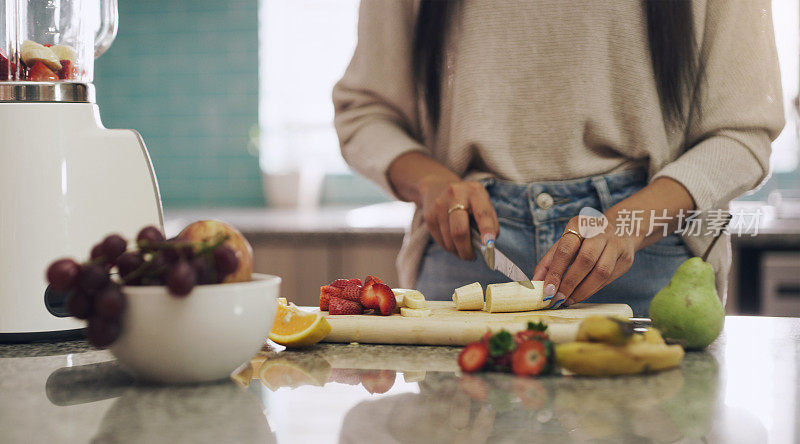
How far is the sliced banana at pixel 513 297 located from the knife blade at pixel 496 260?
5 centimetres

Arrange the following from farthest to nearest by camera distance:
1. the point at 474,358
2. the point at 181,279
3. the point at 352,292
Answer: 1. the point at 352,292
2. the point at 474,358
3. the point at 181,279

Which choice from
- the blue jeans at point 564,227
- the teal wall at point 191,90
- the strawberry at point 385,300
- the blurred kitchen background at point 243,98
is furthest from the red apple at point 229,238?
the teal wall at point 191,90

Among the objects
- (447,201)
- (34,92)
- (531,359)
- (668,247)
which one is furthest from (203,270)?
(668,247)

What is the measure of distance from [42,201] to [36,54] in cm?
20

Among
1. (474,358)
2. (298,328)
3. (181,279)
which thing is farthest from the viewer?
(298,328)

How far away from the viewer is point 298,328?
2.70 feet

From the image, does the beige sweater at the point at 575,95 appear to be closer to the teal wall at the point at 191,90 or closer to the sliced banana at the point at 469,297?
the sliced banana at the point at 469,297

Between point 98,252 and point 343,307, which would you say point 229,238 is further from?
point 343,307

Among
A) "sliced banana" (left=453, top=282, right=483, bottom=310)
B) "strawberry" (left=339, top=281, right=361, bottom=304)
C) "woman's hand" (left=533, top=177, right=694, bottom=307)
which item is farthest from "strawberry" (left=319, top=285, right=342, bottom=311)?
"woman's hand" (left=533, top=177, right=694, bottom=307)

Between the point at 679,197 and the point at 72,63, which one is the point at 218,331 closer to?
the point at 72,63

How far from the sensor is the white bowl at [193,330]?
62cm

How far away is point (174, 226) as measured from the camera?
2.66m

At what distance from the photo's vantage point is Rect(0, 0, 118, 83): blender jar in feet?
3.13

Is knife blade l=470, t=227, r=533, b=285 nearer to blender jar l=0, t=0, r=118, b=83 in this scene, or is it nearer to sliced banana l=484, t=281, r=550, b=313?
sliced banana l=484, t=281, r=550, b=313
